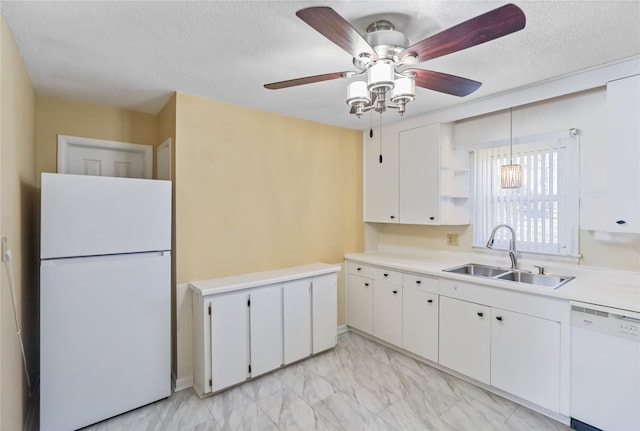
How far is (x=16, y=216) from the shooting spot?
1926 mm

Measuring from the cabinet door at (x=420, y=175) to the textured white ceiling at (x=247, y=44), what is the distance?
0.62m

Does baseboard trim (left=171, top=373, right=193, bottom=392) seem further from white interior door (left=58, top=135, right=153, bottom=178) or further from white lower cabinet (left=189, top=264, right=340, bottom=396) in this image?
white interior door (left=58, top=135, right=153, bottom=178)

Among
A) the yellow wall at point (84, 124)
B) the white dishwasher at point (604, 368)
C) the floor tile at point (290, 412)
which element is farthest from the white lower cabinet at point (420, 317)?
the yellow wall at point (84, 124)

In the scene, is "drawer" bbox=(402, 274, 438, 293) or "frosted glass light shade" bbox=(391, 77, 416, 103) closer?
"frosted glass light shade" bbox=(391, 77, 416, 103)

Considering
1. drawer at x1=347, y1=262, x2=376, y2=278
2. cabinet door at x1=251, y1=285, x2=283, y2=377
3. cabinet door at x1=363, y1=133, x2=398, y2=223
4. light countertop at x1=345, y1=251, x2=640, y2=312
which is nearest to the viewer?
light countertop at x1=345, y1=251, x2=640, y2=312

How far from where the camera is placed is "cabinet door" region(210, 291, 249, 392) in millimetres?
2482

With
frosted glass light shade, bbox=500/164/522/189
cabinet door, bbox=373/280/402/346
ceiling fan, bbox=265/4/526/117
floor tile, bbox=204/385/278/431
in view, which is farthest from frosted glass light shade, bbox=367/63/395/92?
floor tile, bbox=204/385/278/431

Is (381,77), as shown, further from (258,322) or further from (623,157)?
(258,322)

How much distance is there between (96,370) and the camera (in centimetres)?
218

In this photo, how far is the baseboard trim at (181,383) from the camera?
259 cm

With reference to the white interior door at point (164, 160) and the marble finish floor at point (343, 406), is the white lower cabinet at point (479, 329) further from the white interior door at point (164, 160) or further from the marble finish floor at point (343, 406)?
the white interior door at point (164, 160)

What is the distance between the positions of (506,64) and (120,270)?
3000mm

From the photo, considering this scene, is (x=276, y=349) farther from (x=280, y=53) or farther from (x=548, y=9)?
(x=548, y=9)

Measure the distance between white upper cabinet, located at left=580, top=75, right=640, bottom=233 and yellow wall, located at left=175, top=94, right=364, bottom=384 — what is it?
7.65ft
